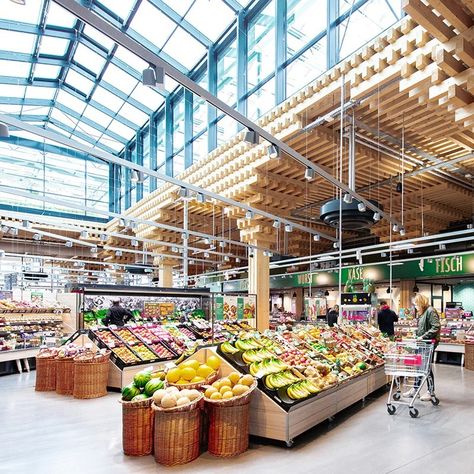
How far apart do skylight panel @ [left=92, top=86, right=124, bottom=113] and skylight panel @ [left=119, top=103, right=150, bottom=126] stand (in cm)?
21

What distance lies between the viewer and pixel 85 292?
8172 millimetres

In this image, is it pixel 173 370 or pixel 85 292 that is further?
pixel 85 292

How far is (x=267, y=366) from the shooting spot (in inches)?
207

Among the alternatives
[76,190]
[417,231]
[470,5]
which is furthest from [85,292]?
[76,190]

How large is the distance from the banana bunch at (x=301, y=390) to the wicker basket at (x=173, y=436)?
1169mm

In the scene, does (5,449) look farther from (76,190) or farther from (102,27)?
(76,190)

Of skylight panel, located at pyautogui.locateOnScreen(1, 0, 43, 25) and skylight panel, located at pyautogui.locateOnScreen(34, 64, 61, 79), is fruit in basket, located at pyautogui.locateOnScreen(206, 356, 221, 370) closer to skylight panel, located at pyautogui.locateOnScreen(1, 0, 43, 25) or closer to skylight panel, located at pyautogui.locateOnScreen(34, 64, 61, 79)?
skylight panel, located at pyautogui.locateOnScreen(1, 0, 43, 25)

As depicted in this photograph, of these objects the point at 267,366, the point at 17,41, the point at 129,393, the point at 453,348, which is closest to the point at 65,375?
the point at 129,393

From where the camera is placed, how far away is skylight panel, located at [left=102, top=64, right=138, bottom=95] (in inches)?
602

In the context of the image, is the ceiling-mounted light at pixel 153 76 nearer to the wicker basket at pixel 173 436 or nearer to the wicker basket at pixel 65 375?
the wicker basket at pixel 173 436

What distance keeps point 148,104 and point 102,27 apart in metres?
13.3

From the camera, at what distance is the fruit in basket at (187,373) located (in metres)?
4.87

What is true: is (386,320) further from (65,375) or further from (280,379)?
(65,375)

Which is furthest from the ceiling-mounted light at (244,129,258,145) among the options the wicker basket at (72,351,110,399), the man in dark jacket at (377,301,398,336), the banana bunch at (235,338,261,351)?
the man in dark jacket at (377,301,398,336)
